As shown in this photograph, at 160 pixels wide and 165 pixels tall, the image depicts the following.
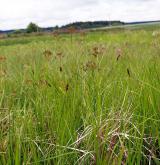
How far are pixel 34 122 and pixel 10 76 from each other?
1392 millimetres

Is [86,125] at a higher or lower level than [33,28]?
lower

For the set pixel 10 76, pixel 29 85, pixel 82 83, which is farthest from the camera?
pixel 10 76

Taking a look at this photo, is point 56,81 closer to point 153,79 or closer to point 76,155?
point 153,79

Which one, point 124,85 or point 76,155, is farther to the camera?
point 124,85

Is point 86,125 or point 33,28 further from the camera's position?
point 33,28

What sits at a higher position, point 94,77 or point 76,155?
point 94,77

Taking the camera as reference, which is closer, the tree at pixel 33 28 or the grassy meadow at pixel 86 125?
the grassy meadow at pixel 86 125

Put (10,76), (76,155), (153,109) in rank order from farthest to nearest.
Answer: (10,76)
(153,109)
(76,155)

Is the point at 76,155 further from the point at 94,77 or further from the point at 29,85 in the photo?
the point at 29,85

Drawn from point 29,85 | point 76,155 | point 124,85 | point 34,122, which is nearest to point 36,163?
point 76,155

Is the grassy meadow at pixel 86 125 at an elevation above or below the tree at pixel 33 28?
below

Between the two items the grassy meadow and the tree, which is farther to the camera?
the tree

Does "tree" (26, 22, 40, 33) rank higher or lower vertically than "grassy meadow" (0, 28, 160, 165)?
higher

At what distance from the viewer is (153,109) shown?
1813mm
